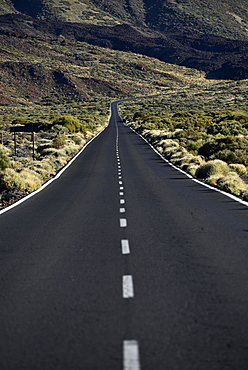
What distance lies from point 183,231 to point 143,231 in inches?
33.5

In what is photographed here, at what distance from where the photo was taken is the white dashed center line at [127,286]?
588 centimetres

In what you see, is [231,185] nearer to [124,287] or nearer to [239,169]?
[239,169]

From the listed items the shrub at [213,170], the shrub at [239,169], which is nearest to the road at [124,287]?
the shrub at [213,170]

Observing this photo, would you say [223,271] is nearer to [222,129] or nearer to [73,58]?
[222,129]

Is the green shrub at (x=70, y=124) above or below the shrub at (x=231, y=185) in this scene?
above

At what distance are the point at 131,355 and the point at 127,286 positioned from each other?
208 centimetres

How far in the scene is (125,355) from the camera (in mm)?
4145

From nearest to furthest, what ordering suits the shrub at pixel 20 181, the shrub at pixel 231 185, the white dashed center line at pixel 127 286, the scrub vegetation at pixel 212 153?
the white dashed center line at pixel 127 286 → the shrub at pixel 231 185 → the shrub at pixel 20 181 → the scrub vegetation at pixel 212 153

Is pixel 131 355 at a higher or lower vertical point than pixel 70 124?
lower

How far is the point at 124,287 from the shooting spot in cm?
617

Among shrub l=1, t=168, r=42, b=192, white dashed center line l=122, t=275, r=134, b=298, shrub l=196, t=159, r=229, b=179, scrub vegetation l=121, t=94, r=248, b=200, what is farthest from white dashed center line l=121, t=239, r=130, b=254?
shrub l=196, t=159, r=229, b=179

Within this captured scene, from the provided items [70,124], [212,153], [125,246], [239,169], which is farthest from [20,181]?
[70,124]

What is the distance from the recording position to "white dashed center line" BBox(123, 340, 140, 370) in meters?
3.93

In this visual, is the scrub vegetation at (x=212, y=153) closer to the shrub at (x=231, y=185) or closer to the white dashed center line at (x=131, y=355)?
the shrub at (x=231, y=185)
